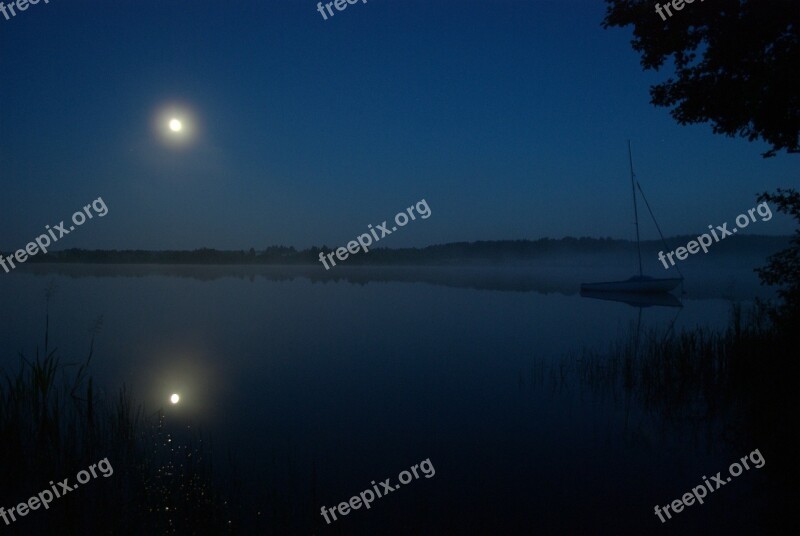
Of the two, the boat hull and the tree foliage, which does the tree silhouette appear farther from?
the boat hull

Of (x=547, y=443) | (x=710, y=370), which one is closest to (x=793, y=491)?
(x=547, y=443)

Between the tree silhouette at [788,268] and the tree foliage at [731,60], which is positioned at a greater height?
the tree foliage at [731,60]

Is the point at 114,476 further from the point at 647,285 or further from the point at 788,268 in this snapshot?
the point at 647,285

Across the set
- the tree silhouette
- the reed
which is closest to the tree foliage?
the tree silhouette

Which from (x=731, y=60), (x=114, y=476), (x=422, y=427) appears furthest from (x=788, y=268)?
(x=114, y=476)

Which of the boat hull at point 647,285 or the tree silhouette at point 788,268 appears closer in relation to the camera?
the tree silhouette at point 788,268

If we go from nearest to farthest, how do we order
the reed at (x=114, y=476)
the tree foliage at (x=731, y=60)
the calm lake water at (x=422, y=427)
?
the reed at (x=114, y=476) < the calm lake water at (x=422, y=427) < the tree foliage at (x=731, y=60)

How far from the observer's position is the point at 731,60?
10273 millimetres

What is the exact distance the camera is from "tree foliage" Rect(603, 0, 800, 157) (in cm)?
959

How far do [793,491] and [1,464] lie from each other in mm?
10619

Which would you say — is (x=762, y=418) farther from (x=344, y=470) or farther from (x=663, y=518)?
(x=344, y=470)

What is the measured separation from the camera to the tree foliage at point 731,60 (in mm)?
9594

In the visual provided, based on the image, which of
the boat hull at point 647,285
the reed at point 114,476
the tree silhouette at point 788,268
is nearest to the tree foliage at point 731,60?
the tree silhouette at point 788,268

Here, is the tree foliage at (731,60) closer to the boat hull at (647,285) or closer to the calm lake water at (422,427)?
the calm lake water at (422,427)
